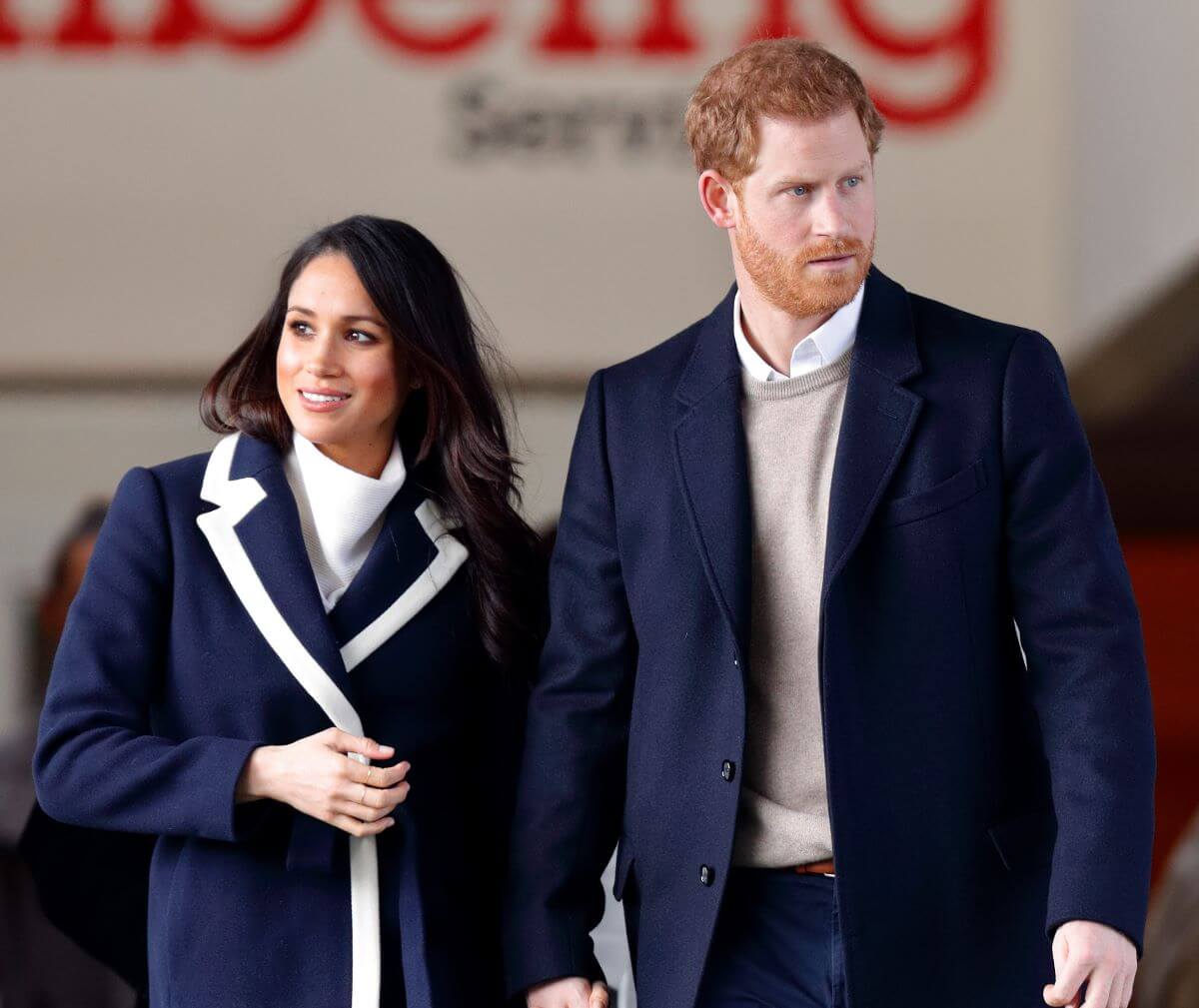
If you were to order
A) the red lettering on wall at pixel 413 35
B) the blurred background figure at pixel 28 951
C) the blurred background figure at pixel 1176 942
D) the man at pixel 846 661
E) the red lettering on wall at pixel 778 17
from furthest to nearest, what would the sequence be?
1. the red lettering on wall at pixel 413 35
2. the red lettering on wall at pixel 778 17
3. the blurred background figure at pixel 1176 942
4. the blurred background figure at pixel 28 951
5. the man at pixel 846 661

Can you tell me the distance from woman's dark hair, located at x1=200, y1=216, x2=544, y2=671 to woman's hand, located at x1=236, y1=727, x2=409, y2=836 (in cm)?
29

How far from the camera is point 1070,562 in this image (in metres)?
1.90

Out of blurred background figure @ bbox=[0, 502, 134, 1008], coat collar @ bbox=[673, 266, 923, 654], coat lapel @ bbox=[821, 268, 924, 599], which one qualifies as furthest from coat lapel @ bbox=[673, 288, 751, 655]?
blurred background figure @ bbox=[0, 502, 134, 1008]

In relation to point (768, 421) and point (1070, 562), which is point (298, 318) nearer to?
point (768, 421)

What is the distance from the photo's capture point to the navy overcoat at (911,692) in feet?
6.17

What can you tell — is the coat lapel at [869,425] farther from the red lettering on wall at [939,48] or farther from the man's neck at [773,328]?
the red lettering on wall at [939,48]

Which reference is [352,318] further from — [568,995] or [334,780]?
[568,995]

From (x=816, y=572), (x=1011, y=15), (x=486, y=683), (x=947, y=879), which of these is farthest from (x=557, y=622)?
(x=1011, y=15)

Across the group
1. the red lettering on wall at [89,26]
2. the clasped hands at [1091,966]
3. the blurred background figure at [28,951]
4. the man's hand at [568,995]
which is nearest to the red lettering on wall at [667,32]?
the red lettering on wall at [89,26]

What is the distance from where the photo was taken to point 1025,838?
1.94 metres

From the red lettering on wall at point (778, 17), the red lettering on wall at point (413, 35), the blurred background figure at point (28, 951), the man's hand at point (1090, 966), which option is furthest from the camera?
the red lettering on wall at point (413, 35)

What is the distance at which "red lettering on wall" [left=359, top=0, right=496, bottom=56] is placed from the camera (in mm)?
6188

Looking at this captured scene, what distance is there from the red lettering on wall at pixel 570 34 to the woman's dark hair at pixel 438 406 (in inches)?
161

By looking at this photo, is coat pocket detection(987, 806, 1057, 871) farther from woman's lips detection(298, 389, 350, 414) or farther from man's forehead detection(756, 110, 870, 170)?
woman's lips detection(298, 389, 350, 414)
